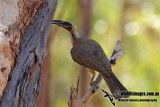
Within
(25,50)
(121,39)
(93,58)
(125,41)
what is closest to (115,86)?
(93,58)

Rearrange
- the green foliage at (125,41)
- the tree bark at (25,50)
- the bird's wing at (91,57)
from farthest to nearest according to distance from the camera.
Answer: the green foliage at (125,41) → the bird's wing at (91,57) → the tree bark at (25,50)

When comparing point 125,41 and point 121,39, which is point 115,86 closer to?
point 121,39

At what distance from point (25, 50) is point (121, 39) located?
29.5ft

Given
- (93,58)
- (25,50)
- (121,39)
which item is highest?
(121,39)

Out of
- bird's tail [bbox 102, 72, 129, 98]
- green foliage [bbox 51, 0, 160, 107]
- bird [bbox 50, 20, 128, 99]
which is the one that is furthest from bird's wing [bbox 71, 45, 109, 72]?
green foliage [bbox 51, 0, 160, 107]

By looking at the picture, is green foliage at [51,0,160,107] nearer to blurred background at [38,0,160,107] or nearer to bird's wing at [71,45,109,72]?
blurred background at [38,0,160,107]

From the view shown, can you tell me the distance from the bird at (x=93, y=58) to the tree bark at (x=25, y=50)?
0.55 meters

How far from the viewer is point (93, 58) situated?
16.8 ft

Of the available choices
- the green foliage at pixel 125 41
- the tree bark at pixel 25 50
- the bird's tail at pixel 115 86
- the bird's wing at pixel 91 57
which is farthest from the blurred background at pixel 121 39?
the tree bark at pixel 25 50

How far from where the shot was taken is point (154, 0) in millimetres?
13992

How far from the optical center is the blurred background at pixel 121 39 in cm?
1175

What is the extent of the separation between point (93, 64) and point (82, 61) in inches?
7.5

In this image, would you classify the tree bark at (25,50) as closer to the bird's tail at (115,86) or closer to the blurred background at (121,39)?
the bird's tail at (115,86)

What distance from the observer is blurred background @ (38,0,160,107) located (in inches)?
463
